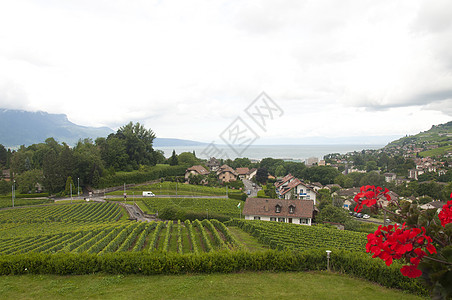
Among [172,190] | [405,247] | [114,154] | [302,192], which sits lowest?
[302,192]

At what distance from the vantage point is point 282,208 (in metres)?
37.3

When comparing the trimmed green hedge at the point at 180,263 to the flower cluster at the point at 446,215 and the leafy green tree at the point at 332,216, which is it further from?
the leafy green tree at the point at 332,216

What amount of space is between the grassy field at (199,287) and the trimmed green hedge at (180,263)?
33 cm

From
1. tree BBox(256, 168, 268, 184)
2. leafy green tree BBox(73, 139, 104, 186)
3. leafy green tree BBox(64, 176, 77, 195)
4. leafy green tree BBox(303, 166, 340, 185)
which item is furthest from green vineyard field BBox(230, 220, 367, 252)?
leafy green tree BBox(303, 166, 340, 185)

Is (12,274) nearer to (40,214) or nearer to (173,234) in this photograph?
(173,234)

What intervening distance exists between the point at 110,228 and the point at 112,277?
15.6 m

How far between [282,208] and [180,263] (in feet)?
93.0

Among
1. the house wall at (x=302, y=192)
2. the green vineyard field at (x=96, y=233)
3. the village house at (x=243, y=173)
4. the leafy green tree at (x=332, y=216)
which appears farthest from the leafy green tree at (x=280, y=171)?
the green vineyard field at (x=96, y=233)

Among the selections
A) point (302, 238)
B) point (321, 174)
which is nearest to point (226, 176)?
point (321, 174)

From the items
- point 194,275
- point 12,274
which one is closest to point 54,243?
point 12,274

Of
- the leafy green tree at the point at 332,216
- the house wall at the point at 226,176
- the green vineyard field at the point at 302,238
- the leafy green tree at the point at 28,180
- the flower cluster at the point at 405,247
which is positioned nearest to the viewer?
the flower cluster at the point at 405,247

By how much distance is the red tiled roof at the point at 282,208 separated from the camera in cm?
3653

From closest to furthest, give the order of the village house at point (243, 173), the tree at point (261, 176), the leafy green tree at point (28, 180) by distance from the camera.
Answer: the leafy green tree at point (28, 180)
the tree at point (261, 176)
the village house at point (243, 173)

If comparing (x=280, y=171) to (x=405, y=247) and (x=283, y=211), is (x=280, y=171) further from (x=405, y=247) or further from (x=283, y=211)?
(x=405, y=247)
